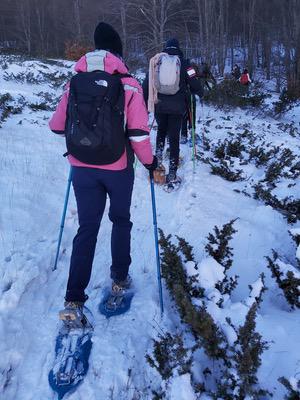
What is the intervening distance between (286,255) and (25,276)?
2603 mm

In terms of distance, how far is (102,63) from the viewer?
8.34ft

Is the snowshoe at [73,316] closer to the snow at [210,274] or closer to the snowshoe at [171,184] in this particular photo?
the snow at [210,274]

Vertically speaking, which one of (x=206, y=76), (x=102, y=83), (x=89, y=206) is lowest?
(x=89, y=206)

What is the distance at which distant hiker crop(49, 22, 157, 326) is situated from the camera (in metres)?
2.52

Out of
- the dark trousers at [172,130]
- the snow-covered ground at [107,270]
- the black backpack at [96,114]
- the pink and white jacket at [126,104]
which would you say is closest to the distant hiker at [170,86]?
the dark trousers at [172,130]

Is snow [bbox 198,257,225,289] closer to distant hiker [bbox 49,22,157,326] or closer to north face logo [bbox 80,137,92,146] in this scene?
distant hiker [bbox 49,22,157,326]

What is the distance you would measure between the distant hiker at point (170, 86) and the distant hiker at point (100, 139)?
247cm

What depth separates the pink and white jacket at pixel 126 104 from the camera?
101 inches

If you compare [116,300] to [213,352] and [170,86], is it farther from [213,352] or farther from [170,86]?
[170,86]

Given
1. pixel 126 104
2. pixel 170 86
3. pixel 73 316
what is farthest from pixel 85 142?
pixel 170 86

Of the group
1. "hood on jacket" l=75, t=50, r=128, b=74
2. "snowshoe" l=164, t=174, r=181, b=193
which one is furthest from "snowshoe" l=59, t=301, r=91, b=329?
"snowshoe" l=164, t=174, r=181, b=193

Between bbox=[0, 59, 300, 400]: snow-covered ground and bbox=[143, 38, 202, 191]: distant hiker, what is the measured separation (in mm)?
1048

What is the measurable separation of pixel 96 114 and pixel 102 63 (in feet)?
1.19

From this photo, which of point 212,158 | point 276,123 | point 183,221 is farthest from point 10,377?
point 276,123
